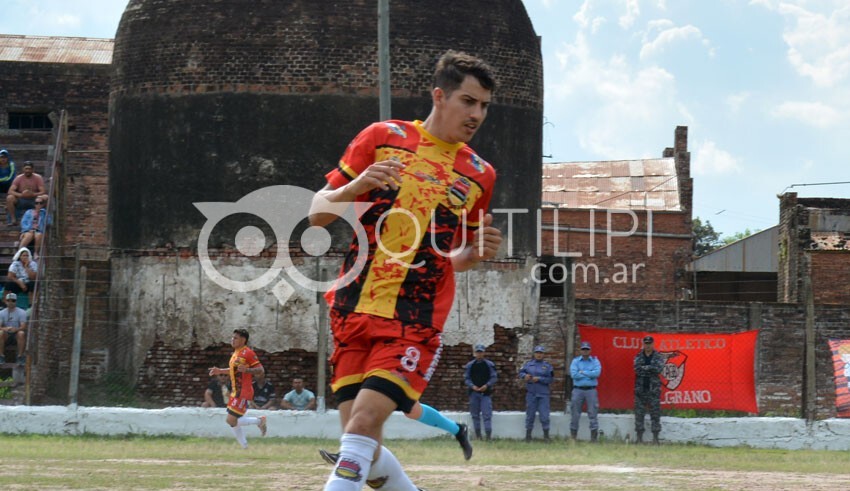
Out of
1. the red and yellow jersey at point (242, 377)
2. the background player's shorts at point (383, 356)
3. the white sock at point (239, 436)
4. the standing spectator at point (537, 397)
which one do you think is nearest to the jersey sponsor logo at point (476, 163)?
the background player's shorts at point (383, 356)

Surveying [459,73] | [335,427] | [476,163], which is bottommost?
[335,427]

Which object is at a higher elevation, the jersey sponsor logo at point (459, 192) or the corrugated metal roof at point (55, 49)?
the corrugated metal roof at point (55, 49)

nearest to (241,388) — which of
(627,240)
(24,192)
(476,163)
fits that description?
(24,192)

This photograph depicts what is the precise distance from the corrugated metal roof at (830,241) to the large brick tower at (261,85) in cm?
1335

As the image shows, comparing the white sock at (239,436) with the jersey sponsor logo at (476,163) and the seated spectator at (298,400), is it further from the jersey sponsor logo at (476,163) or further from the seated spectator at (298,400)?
the jersey sponsor logo at (476,163)

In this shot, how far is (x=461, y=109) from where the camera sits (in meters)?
6.75

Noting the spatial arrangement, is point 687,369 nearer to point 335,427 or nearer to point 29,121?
point 335,427

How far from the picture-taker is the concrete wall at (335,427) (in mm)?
19656

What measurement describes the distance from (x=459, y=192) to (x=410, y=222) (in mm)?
335

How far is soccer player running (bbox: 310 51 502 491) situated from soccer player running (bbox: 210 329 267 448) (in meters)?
10.9

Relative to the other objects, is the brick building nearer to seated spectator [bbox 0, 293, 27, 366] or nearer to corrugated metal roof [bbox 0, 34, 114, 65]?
corrugated metal roof [bbox 0, 34, 114, 65]

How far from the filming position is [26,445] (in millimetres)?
16578

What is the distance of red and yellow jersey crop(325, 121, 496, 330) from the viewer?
21.3 ft

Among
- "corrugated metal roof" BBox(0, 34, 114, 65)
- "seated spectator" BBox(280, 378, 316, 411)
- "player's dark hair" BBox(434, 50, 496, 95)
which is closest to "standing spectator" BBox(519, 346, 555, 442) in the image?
"seated spectator" BBox(280, 378, 316, 411)
